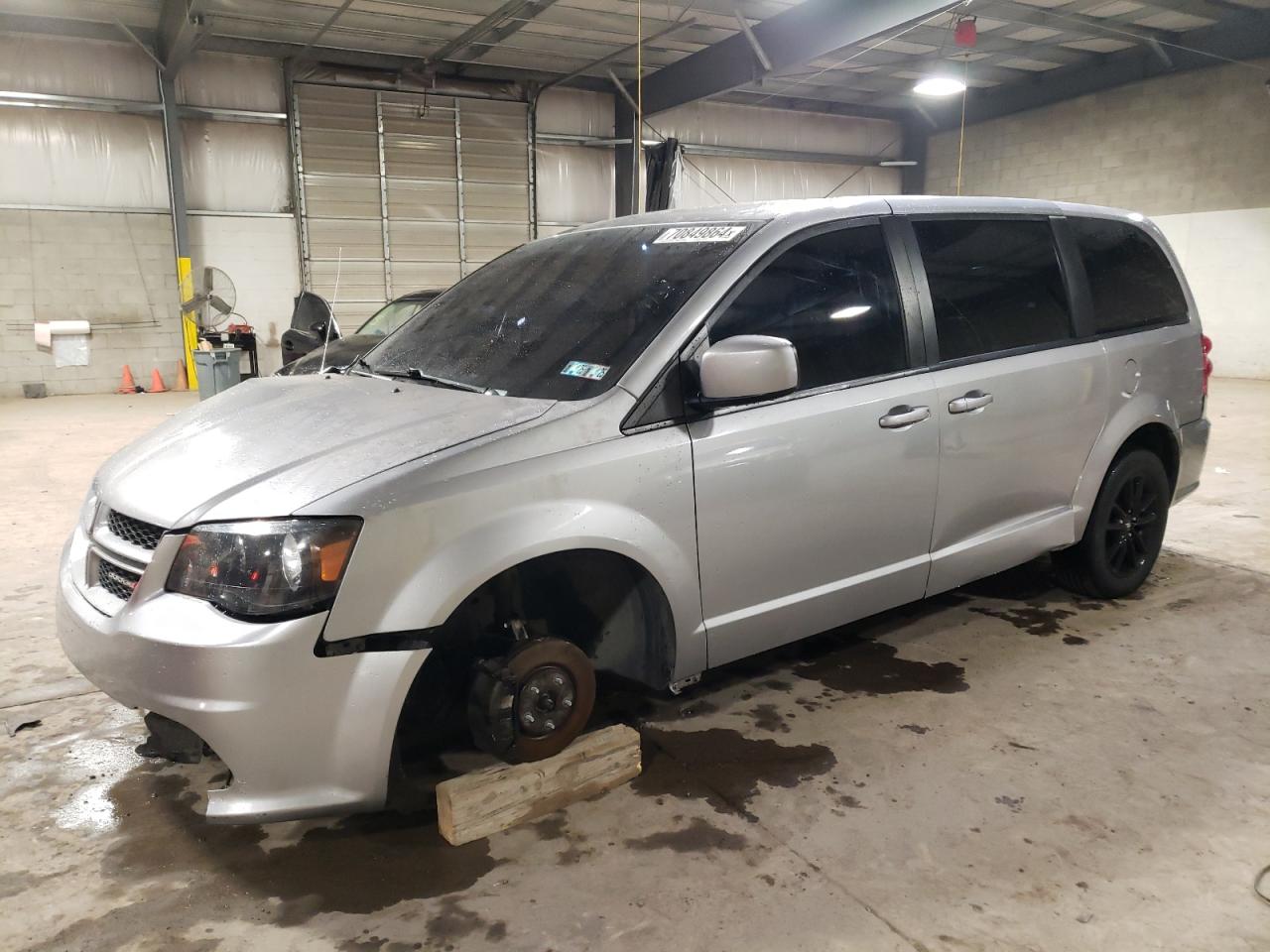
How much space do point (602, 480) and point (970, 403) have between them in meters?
1.41

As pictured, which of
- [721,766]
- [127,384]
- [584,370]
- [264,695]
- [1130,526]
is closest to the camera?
[264,695]

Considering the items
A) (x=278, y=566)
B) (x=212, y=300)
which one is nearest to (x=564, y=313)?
(x=278, y=566)

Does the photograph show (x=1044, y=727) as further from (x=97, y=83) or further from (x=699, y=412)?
(x=97, y=83)

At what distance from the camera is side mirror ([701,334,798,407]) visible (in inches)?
91.2

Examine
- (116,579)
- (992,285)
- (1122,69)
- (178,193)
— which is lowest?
(116,579)

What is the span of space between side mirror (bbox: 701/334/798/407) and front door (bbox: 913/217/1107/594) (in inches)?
31.7

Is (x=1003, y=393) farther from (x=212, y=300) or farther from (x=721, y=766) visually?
(x=212, y=300)

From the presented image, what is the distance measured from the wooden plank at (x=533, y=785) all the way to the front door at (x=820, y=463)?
375 millimetres

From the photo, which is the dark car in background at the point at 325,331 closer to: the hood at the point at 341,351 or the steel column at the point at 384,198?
the hood at the point at 341,351

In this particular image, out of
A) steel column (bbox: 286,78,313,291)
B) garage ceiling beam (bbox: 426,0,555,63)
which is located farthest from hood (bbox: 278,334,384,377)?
steel column (bbox: 286,78,313,291)

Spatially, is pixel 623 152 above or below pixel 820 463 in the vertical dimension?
above

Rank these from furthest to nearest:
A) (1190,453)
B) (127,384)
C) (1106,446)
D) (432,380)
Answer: (127,384)
(1190,453)
(1106,446)
(432,380)

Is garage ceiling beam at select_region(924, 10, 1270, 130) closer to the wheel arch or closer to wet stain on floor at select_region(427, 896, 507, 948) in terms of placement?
the wheel arch

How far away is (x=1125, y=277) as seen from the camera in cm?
365
